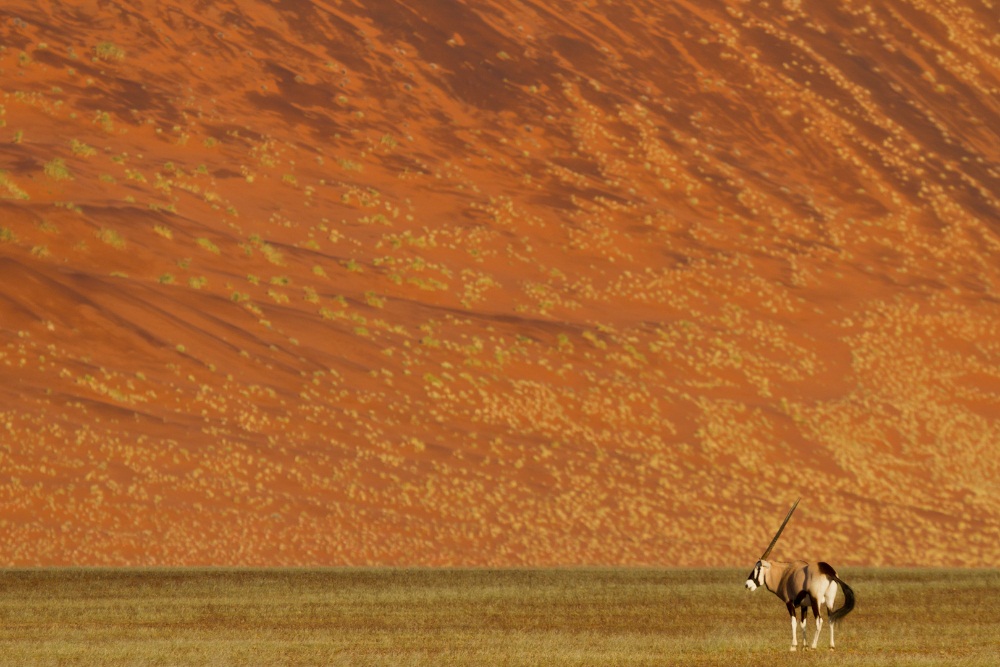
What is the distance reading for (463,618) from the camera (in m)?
20.1

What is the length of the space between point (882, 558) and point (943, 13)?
37.7 m

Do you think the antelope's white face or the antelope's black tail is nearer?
the antelope's black tail

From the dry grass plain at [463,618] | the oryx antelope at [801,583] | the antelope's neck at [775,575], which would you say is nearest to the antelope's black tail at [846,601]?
the oryx antelope at [801,583]

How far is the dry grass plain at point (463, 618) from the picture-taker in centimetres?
1478

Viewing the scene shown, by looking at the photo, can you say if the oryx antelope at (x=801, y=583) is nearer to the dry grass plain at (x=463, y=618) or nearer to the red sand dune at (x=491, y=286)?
the dry grass plain at (x=463, y=618)

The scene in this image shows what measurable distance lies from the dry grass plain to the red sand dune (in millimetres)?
5153

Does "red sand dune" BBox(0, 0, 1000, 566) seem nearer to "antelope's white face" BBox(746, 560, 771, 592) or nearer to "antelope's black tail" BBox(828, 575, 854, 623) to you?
"antelope's white face" BBox(746, 560, 771, 592)

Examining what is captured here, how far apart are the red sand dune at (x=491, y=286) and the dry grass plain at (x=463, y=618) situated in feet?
16.9

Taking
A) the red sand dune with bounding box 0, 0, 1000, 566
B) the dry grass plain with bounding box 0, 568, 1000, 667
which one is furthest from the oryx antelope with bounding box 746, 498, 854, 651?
the red sand dune with bounding box 0, 0, 1000, 566

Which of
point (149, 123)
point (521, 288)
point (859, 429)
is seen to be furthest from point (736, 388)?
point (149, 123)

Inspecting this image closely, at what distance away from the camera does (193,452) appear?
34.8 m

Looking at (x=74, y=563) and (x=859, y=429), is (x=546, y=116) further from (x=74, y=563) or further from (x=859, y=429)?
(x=74, y=563)

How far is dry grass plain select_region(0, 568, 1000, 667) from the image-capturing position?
14.8 meters

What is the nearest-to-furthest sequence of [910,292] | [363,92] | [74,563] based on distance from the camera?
1. [74,563]
2. [910,292]
3. [363,92]
